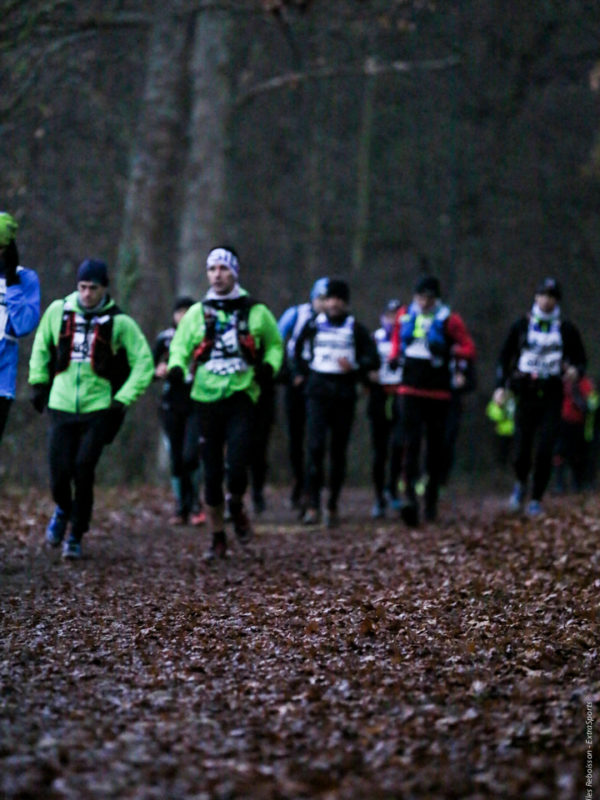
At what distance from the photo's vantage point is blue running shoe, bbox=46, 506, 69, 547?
500 inches

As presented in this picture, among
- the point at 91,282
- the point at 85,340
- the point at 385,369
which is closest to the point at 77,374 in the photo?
the point at 85,340

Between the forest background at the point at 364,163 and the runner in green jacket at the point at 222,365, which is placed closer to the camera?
the runner in green jacket at the point at 222,365

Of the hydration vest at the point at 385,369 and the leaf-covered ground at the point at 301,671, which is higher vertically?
the hydration vest at the point at 385,369

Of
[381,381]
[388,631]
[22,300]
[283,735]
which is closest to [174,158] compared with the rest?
[381,381]

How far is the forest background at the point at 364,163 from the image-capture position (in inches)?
955

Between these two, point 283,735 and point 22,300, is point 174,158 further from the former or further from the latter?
point 283,735

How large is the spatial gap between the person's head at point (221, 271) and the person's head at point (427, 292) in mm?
3614

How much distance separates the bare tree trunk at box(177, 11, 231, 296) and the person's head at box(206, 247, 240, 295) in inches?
447

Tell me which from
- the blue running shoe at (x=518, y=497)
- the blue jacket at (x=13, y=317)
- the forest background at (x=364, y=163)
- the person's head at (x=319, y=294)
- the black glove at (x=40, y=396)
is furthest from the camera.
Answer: the forest background at (x=364, y=163)

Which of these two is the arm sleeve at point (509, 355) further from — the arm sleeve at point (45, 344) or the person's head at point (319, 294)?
the arm sleeve at point (45, 344)

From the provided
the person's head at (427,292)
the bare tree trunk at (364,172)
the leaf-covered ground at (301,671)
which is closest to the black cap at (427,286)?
the person's head at (427,292)

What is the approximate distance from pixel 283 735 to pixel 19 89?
13363 mm

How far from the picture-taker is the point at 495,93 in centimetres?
3303

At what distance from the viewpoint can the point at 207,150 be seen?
24.0 metres
